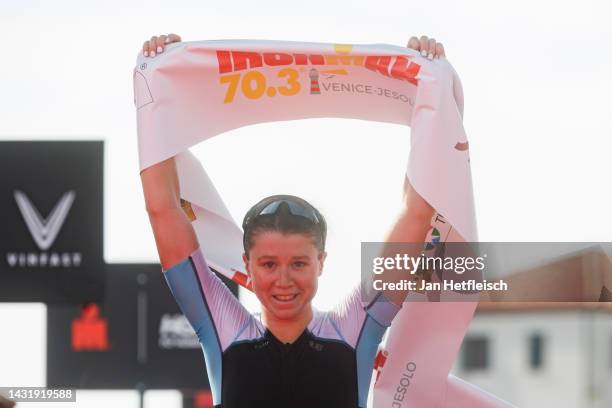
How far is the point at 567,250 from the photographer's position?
7.18 m

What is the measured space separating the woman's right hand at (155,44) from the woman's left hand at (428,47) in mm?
1057

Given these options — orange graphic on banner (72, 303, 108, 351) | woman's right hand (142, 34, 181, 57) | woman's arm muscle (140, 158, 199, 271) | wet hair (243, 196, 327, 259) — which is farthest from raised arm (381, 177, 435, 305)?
orange graphic on banner (72, 303, 108, 351)

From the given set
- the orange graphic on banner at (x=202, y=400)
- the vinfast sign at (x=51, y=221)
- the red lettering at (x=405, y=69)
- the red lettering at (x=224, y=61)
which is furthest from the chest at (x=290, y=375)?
the orange graphic on banner at (x=202, y=400)

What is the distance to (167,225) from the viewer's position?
209 inches

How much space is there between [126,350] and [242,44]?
21.5 ft

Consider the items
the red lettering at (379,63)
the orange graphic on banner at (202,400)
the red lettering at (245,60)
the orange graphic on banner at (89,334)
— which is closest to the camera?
the red lettering at (379,63)

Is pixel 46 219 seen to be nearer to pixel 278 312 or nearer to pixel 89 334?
pixel 89 334

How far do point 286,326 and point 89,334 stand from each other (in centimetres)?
684

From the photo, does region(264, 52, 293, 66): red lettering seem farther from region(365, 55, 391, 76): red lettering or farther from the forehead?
the forehead

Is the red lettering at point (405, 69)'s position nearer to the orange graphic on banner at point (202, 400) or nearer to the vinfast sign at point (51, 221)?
the vinfast sign at point (51, 221)

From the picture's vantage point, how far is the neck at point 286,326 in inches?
Result: 211

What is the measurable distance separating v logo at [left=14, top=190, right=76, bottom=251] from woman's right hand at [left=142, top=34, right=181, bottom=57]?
3376 mm

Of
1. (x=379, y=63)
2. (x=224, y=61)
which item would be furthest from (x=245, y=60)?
(x=379, y=63)

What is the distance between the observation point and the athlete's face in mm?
5180
